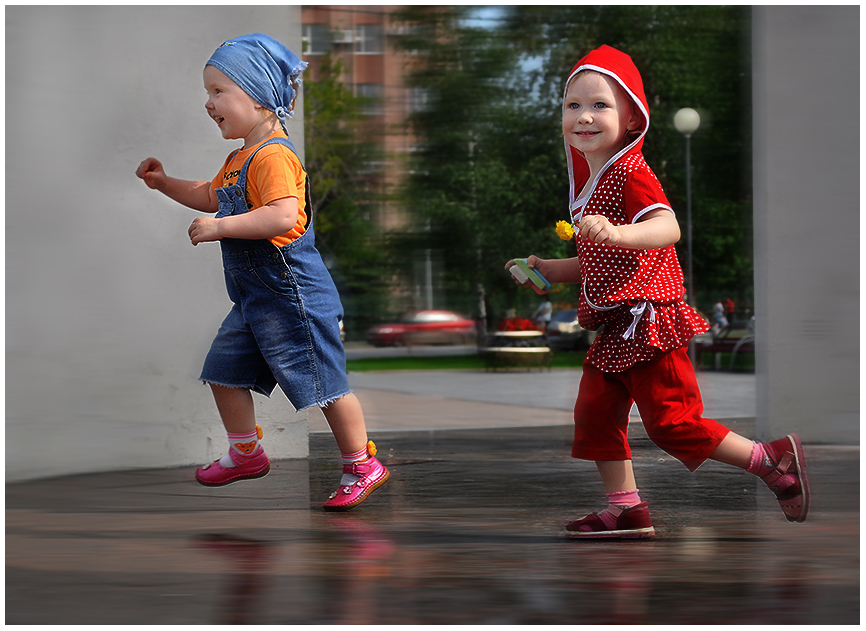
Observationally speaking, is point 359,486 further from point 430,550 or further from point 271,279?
point 271,279

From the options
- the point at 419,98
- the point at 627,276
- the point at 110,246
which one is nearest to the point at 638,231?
the point at 627,276

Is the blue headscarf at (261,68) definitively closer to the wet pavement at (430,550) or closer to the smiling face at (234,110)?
the smiling face at (234,110)

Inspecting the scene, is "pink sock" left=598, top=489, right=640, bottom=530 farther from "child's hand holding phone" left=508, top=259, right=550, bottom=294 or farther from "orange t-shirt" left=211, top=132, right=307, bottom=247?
"orange t-shirt" left=211, top=132, right=307, bottom=247

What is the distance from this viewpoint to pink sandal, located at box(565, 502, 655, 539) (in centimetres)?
334

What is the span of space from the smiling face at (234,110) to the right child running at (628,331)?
1047mm

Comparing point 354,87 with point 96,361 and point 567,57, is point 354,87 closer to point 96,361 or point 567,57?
point 567,57

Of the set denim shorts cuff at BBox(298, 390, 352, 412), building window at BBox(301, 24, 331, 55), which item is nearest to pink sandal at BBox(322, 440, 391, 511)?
denim shorts cuff at BBox(298, 390, 352, 412)

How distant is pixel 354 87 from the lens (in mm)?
18172

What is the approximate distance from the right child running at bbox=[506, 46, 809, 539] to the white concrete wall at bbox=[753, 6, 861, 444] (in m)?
2.26

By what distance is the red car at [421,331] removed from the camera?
24281mm

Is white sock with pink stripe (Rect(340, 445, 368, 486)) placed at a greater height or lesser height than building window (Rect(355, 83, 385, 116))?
lesser

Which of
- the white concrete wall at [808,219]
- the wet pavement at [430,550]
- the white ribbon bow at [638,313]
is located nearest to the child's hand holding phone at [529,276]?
the white ribbon bow at [638,313]

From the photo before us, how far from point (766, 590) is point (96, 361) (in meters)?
3.10

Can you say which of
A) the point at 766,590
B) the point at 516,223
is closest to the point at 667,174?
the point at 516,223
